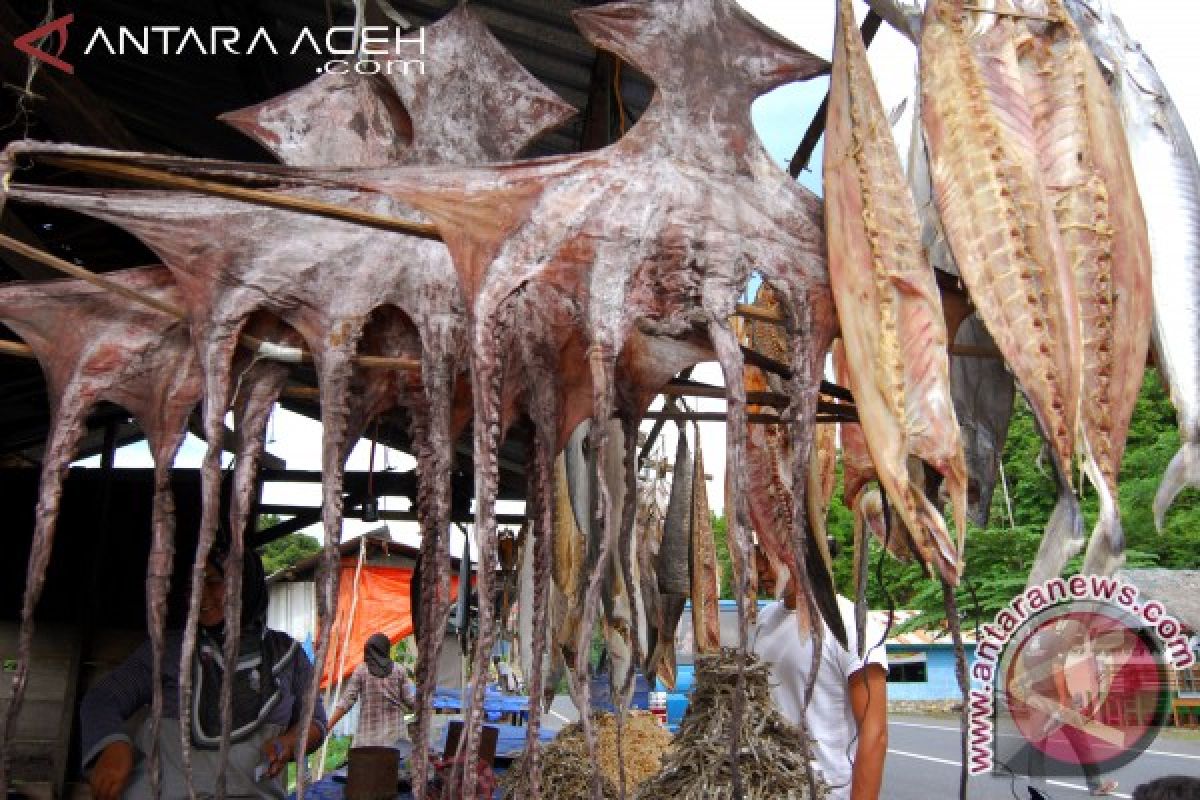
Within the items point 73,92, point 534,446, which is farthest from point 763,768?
point 73,92

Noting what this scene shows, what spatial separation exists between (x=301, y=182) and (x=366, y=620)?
1129cm

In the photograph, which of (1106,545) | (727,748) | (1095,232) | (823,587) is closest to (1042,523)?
(727,748)

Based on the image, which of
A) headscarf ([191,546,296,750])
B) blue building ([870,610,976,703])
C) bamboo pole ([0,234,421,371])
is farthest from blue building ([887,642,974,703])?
bamboo pole ([0,234,421,371])

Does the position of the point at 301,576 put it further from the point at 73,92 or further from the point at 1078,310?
the point at 1078,310

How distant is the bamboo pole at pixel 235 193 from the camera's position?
173cm

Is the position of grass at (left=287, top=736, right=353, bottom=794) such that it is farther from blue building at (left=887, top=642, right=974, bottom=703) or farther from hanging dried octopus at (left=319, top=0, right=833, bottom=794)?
blue building at (left=887, top=642, right=974, bottom=703)

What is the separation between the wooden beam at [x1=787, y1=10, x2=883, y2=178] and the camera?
2.72 m

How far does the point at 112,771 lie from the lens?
11.1 feet

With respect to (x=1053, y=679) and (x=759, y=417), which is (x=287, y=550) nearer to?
(x=1053, y=679)

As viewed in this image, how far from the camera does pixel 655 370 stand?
2.33m

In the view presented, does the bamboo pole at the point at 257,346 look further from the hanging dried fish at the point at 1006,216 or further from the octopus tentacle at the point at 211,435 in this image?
the hanging dried fish at the point at 1006,216

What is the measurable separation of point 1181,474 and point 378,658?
22.6 ft

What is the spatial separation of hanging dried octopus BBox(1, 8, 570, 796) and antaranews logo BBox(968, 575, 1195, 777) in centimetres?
238

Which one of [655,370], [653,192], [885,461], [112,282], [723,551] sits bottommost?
[723,551]
